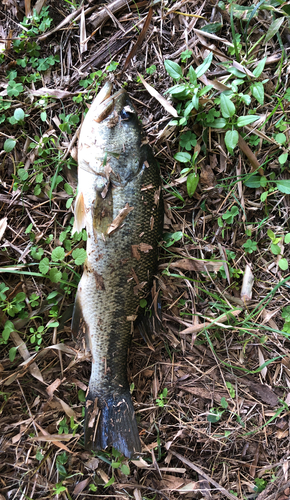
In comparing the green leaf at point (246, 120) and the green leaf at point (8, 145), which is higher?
the green leaf at point (8, 145)

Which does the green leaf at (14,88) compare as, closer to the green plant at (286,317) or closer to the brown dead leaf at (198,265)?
the brown dead leaf at (198,265)

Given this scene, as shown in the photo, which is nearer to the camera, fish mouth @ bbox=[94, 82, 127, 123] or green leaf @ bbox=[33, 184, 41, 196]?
fish mouth @ bbox=[94, 82, 127, 123]

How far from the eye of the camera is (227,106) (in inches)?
84.5

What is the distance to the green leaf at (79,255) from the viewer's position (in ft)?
7.20

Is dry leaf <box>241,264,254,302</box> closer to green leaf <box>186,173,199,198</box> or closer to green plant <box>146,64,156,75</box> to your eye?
green leaf <box>186,173,199,198</box>

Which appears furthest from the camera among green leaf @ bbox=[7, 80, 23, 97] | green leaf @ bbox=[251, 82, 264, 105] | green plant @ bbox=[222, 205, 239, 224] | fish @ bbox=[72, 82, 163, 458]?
green leaf @ bbox=[7, 80, 23, 97]

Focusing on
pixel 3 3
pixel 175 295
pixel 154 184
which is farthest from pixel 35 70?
pixel 175 295

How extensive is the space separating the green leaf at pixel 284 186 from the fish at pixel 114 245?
902mm

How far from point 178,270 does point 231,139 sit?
1.01 m

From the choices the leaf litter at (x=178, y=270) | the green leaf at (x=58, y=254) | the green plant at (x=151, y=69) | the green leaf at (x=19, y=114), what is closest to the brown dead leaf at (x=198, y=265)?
the leaf litter at (x=178, y=270)

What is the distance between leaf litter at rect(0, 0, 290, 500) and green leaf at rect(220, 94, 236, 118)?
0.09 m

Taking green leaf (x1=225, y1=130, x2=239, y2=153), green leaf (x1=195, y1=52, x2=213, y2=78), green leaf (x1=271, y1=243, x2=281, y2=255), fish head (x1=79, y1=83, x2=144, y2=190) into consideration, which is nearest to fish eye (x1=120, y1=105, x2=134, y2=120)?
fish head (x1=79, y1=83, x2=144, y2=190)

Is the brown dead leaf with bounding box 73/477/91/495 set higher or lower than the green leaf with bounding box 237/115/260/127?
lower

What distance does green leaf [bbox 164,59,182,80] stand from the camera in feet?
7.27
